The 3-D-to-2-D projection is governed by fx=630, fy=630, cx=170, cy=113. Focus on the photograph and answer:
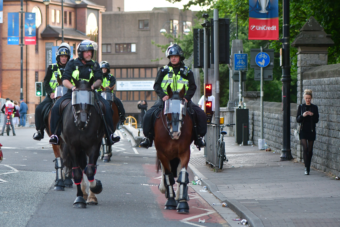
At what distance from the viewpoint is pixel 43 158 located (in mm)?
17156

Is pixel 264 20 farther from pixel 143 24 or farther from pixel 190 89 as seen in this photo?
pixel 143 24

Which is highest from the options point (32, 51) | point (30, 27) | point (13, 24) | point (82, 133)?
point (13, 24)

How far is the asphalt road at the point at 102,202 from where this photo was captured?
8.02 m

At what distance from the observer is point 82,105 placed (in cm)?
889

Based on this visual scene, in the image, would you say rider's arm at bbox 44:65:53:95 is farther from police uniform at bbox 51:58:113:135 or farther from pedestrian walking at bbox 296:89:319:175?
pedestrian walking at bbox 296:89:319:175

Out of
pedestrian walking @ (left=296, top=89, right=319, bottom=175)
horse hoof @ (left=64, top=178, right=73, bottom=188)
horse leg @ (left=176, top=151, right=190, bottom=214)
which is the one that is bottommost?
horse hoof @ (left=64, top=178, right=73, bottom=188)

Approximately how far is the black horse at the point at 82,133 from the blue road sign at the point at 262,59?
1314cm

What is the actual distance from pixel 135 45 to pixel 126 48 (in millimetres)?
1436

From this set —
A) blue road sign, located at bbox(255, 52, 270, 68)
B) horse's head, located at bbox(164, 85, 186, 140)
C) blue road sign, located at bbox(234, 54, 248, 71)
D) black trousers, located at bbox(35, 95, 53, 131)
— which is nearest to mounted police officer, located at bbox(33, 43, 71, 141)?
black trousers, located at bbox(35, 95, 53, 131)

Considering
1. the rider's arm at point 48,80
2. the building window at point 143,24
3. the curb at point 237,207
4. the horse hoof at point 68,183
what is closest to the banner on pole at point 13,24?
the rider's arm at point 48,80

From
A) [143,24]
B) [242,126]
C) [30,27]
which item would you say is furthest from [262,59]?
[143,24]

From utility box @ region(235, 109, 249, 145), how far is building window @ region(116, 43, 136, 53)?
233 feet

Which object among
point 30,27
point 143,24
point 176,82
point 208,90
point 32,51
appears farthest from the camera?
point 143,24

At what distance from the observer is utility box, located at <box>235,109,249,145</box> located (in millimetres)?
23531
